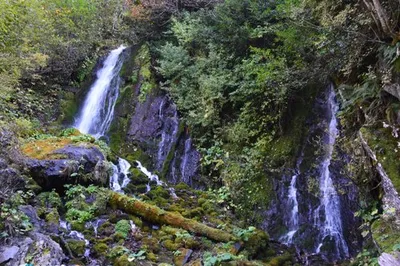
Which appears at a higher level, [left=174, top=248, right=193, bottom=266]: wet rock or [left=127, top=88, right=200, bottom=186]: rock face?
[left=127, top=88, right=200, bottom=186]: rock face

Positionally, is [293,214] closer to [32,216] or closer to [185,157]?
[185,157]

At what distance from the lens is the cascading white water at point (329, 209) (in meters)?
6.51

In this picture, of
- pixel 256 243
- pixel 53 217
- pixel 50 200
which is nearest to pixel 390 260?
pixel 256 243

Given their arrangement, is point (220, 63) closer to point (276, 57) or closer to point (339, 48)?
point (276, 57)

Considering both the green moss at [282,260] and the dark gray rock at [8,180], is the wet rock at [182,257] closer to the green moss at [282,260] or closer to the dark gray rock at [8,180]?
the green moss at [282,260]

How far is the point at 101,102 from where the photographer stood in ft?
45.3

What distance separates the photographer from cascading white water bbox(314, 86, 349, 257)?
651 centimetres

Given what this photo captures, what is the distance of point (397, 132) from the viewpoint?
5.26 m

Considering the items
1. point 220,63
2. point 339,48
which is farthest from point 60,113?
point 339,48

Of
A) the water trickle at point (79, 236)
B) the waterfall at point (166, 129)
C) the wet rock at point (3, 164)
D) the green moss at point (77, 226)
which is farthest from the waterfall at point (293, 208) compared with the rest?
the wet rock at point (3, 164)

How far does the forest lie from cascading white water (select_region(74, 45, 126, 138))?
0.18 metres

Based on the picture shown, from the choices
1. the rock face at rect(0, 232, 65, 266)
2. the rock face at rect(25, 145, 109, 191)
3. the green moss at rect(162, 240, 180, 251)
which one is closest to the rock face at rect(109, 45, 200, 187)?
the rock face at rect(25, 145, 109, 191)

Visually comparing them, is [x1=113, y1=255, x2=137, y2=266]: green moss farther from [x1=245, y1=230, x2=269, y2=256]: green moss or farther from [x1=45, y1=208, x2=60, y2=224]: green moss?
[x1=245, y1=230, x2=269, y2=256]: green moss

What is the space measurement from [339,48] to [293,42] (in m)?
1.21
